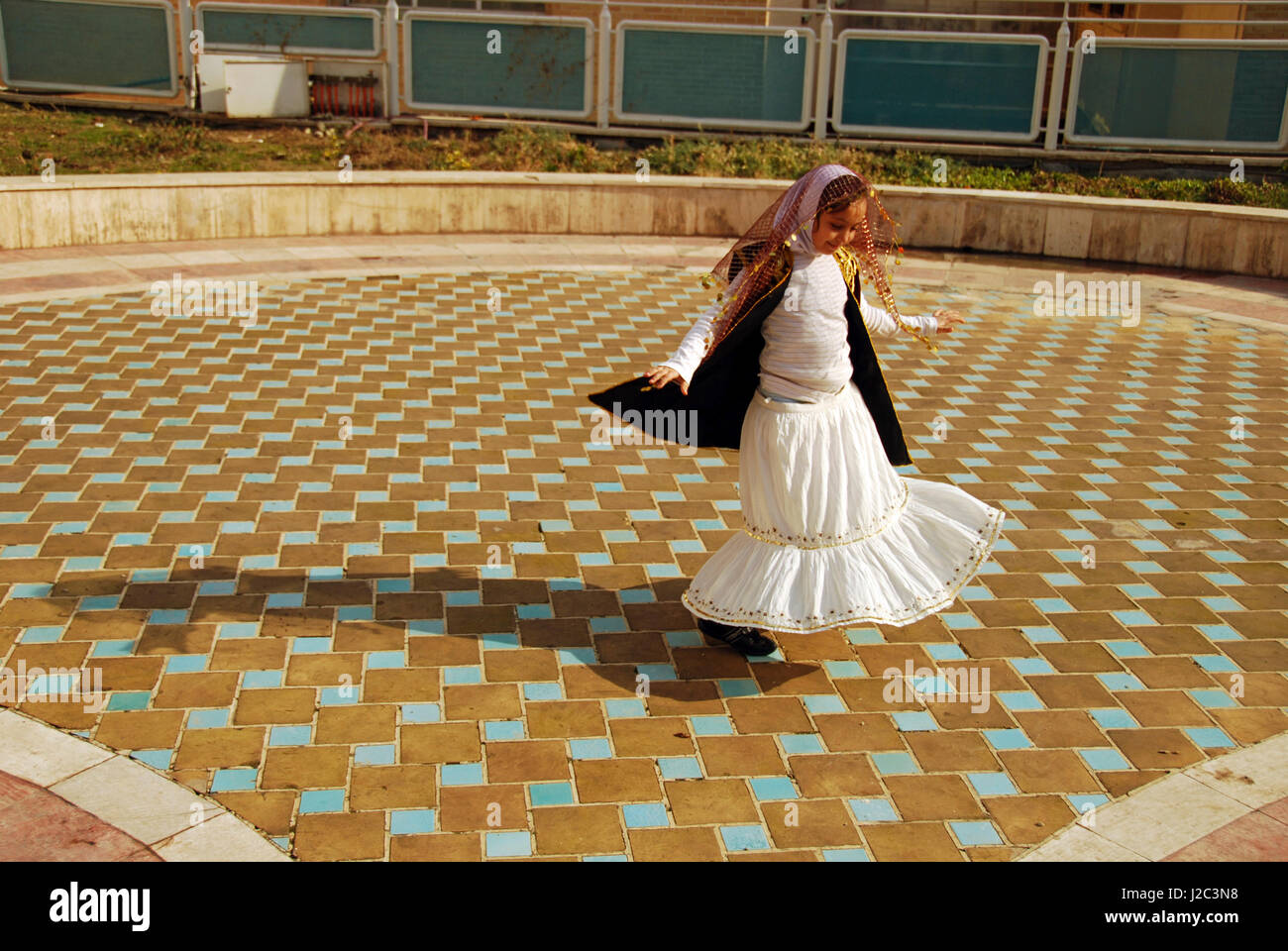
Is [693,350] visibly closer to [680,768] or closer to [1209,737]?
[680,768]

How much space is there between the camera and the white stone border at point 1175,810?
14.7 ft

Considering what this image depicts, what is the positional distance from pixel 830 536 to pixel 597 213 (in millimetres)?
9659

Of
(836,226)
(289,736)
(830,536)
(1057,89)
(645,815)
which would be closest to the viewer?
(645,815)

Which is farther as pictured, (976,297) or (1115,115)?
(1115,115)

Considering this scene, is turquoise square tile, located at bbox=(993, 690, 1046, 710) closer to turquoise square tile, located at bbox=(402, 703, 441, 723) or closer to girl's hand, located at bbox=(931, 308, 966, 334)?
girl's hand, located at bbox=(931, 308, 966, 334)

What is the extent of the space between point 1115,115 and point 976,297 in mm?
4705

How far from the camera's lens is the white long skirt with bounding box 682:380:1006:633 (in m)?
5.34

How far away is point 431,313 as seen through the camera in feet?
36.5

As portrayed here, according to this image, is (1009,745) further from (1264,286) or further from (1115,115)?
(1115,115)

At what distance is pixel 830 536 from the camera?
538cm

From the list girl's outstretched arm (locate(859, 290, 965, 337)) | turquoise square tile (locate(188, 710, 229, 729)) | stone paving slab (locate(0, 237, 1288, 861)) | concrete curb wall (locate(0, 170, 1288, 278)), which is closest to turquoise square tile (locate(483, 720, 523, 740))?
stone paving slab (locate(0, 237, 1288, 861))

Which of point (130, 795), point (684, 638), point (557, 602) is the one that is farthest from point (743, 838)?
point (130, 795)

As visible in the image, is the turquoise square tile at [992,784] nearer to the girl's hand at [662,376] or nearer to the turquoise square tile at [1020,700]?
the turquoise square tile at [1020,700]
